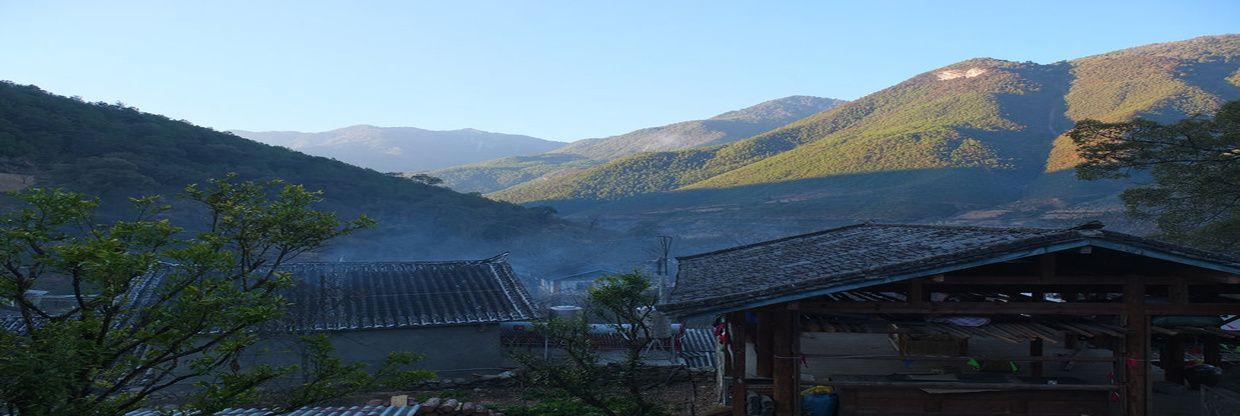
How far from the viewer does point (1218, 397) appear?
25.6ft

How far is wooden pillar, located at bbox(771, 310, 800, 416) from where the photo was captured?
299 inches

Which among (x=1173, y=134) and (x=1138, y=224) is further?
(x=1138, y=224)

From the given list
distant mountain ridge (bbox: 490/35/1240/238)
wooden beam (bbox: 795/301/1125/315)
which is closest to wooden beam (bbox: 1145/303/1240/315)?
wooden beam (bbox: 795/301/1125/315)

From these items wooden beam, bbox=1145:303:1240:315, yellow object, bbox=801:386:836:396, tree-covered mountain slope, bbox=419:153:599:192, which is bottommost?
yellow object, bbox=801:386:836:396

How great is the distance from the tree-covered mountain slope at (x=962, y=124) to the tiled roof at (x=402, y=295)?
41.3 m

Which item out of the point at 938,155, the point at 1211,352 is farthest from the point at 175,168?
the point at 938,155

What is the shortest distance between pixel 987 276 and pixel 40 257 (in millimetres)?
8038

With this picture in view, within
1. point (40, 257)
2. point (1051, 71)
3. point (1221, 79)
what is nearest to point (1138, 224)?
point (40, 257)

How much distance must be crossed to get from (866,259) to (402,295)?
43.5 feet

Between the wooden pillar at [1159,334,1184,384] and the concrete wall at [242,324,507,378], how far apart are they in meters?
12.6

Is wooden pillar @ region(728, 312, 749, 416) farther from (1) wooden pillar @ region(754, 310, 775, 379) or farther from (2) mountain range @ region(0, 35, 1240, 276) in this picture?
(2) mountain range @ region(0, 35, 1240, 276)

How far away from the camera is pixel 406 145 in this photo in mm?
168000

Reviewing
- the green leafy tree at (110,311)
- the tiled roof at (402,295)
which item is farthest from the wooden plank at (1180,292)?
the tiled roof at (402,295)

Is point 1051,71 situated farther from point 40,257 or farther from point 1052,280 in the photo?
point 40,257
